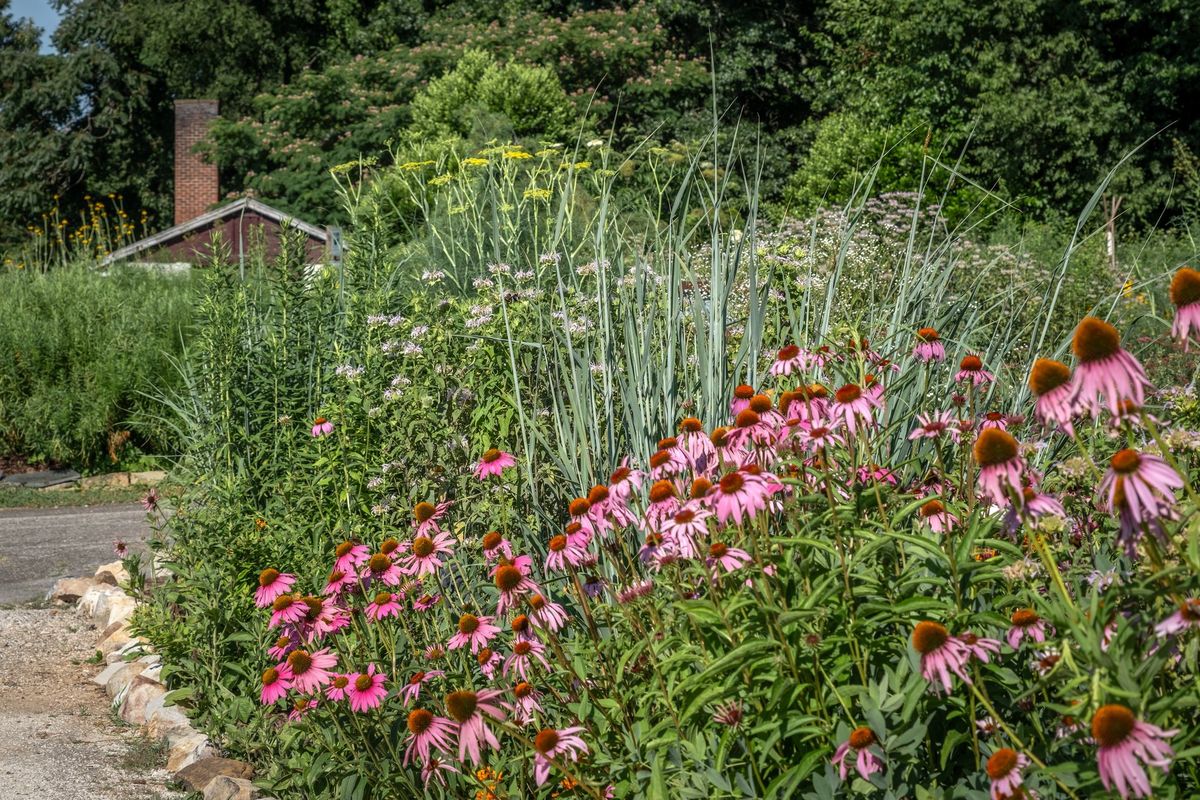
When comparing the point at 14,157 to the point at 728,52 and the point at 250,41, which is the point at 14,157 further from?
the point at 728,52

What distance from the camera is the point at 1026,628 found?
1.77m

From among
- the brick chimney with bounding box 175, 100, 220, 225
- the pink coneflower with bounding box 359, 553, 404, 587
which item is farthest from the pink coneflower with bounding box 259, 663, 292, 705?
the brick chimney with bounding box 175, 100, 220, 225

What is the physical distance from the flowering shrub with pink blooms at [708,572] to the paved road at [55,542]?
222cm

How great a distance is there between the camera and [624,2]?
25703 mm

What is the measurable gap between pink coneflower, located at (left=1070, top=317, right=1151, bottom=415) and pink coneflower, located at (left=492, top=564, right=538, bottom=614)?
1.12 metres

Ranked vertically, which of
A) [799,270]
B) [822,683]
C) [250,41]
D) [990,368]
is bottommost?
[822,683]

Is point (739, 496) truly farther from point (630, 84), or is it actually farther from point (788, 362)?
point (630, 84)

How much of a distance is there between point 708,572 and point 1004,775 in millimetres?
585

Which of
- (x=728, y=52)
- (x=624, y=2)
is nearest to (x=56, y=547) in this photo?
(x=728, y=52)

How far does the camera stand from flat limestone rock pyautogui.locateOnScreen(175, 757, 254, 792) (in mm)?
3148

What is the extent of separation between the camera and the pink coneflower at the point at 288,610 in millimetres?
2445

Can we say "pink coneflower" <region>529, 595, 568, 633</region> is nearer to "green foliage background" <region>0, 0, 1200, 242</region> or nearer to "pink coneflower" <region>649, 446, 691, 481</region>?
"pink coneflower" <region>649, 446, 691, 481</region>

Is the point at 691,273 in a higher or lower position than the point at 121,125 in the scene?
lower

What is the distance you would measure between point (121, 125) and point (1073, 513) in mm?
34187
